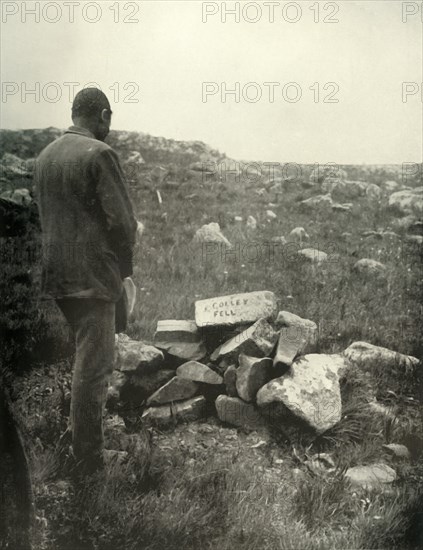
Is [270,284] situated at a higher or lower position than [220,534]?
higher

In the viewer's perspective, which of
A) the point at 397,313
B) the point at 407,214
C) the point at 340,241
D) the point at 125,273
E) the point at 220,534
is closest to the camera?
the point at 220,534

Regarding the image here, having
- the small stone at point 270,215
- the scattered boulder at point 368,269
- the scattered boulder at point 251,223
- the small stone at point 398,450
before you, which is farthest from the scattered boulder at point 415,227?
the small stone at point 398,450

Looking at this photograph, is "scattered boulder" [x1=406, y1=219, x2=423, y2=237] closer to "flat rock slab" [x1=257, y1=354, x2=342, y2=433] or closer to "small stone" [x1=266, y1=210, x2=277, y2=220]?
"small stone" [x1=266, y1=210, x2=277, y2=220]

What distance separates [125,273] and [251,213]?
3.36 m

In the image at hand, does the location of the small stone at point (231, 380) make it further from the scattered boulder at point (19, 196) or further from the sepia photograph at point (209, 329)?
the scattered boulder at point (19, 196)

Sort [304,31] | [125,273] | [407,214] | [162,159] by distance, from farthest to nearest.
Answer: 1. [162,159]
2. [407,214]
3. [304,31]
4. [125,273]

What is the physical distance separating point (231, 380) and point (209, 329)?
503 millimetres

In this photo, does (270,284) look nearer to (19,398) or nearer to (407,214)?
(19,398)

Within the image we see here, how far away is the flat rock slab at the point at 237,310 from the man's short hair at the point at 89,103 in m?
1.93

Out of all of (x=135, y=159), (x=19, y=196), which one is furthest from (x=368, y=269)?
(x=135, y=159)

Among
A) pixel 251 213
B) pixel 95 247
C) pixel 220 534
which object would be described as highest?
pixel 251 213

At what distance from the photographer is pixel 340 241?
5.98 meters

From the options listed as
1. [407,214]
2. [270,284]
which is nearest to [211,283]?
[270,284]

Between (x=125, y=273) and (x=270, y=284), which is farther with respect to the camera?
(x=270, y=284)
